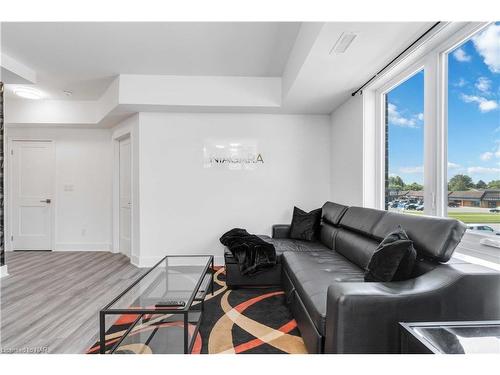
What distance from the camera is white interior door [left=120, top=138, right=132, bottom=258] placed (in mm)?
4180

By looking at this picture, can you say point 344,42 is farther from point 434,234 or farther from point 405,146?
point 434,234

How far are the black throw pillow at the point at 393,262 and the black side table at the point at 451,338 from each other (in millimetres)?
339

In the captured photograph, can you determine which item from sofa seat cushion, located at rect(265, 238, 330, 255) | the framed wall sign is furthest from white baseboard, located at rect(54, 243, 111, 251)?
sofa seat cushion, located at rect(265, 238, 330, 255)

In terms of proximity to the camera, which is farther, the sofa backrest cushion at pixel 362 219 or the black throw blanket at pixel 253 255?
the black throw blanket at pixel 253 255

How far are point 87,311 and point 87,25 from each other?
2.91m

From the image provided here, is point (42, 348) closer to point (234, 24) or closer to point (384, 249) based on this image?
point (384, 249)

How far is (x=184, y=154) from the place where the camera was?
3783 millimetres

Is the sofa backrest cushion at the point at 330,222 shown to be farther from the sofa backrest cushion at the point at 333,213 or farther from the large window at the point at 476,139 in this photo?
the large window at the point at 476,139

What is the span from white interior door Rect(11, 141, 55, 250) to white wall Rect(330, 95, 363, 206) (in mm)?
5419

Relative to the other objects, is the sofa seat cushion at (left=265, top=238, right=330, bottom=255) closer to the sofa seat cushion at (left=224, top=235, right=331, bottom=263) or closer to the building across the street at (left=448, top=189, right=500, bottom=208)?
the sofa seat cushion at (left=224, top=235, right=331, bottom=263)

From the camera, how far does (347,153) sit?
3.34m

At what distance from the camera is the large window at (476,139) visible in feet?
5.27

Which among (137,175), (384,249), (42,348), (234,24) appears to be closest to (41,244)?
(137,175)

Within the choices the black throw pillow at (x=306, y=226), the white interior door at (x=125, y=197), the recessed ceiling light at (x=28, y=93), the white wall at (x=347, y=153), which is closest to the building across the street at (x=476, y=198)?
the white wall at (x=347, y=153)
